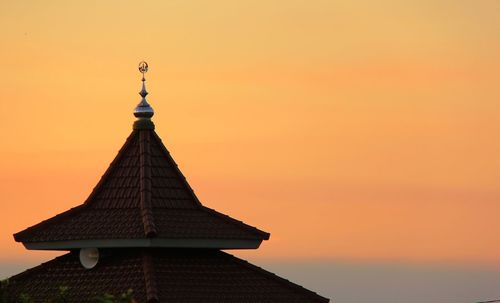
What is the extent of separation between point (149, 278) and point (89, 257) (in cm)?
283

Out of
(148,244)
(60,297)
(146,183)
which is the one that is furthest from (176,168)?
(60,297)

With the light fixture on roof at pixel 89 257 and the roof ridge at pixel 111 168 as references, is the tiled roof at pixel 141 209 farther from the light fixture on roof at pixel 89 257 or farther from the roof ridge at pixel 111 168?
the light fixture on roof at pixel 89 257

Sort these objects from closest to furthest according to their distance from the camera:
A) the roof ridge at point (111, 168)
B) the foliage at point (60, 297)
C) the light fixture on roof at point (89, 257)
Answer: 1. the foliage at point (60, 297)
2. the light fixture on roof at point (89, 257)
3. the roof ridge at point (111, 168)

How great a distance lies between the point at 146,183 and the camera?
53.7 metres

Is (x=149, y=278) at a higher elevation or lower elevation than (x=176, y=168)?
lower

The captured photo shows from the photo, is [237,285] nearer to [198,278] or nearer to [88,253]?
[198,278]

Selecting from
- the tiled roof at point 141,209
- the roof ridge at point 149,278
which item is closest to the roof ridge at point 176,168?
the tiled roof at point 141,209

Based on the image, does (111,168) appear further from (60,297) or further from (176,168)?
(60,297)

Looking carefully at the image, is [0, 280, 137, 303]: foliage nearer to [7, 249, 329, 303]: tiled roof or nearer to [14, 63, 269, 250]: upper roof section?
[7, 249, 329, 303]: tiled roof

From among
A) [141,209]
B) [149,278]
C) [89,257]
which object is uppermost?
[141,209]

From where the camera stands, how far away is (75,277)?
5331 cm

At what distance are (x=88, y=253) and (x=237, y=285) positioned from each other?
4652 mm

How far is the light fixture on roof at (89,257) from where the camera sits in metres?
53.1

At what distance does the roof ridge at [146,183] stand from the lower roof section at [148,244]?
0.43 m
